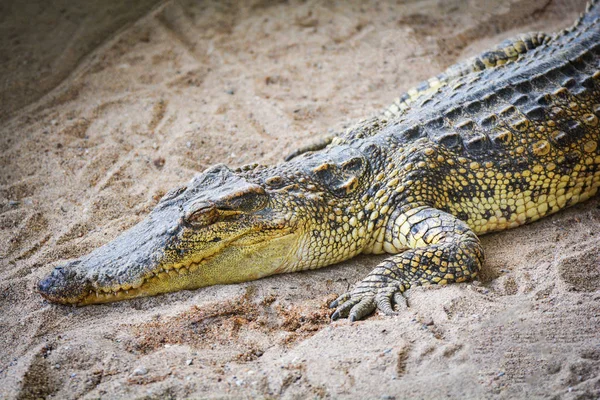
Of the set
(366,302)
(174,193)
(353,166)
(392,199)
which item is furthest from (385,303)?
(174,193)

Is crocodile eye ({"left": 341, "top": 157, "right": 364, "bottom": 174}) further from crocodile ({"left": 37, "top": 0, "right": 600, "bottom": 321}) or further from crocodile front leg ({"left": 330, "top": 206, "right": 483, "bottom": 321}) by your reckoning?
crocodile front leg ({"left": 330, "top": 206, "right": 483, "bottom": 321})

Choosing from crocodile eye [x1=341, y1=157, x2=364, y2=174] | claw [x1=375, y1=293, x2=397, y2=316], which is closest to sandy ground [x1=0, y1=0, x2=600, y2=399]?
claw [x1=375, y1=293, x2=397, y2=316]

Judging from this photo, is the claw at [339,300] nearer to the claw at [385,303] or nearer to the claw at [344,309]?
the claw at [344,309]

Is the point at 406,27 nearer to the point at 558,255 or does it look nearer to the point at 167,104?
the point at 167,104

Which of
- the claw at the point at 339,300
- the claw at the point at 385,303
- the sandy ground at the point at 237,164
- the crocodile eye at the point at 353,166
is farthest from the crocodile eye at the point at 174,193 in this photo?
the claw at the point at 385,303

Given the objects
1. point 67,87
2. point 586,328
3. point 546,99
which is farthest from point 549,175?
point 67,87

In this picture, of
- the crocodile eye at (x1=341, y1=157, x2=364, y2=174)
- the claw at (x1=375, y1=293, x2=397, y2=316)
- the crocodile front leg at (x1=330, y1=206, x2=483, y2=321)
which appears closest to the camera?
the claw at (x1=375, y1=293, x2=397, y2=316)
